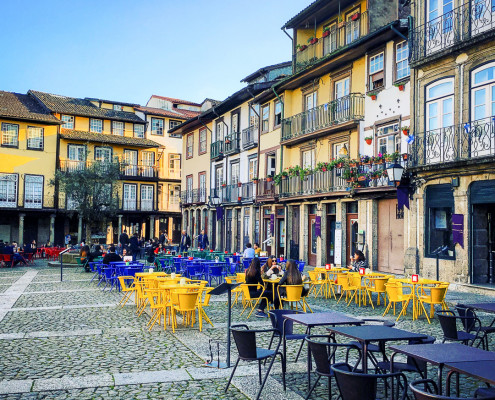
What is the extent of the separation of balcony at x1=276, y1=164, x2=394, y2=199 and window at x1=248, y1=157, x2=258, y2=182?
397 cm

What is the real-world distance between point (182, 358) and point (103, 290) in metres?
8.84

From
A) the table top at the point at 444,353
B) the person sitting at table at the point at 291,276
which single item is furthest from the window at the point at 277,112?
the table top at the point at 444,353

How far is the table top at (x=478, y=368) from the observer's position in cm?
407

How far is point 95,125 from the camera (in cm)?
4638

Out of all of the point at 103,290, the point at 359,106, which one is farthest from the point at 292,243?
the point at 103,290

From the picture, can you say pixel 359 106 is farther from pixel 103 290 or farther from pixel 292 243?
pixel 103 290

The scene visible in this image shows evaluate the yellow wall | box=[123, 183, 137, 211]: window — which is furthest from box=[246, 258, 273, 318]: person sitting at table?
box=[123, 183, 137, 211]: window

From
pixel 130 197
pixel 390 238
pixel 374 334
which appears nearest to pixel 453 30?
pixel 390 238

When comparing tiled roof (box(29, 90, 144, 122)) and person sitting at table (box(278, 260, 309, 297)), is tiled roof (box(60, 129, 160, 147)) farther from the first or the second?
person sitting at table (box(278, 260, 309, 297))

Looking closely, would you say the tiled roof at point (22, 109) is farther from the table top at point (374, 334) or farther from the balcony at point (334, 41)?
the table top at point (374, 334)

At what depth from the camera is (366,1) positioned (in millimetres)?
22172

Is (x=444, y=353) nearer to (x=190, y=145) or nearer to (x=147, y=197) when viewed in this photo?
(x=190, y=145)

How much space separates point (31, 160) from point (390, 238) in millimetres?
31262

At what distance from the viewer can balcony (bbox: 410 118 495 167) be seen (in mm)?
15078
